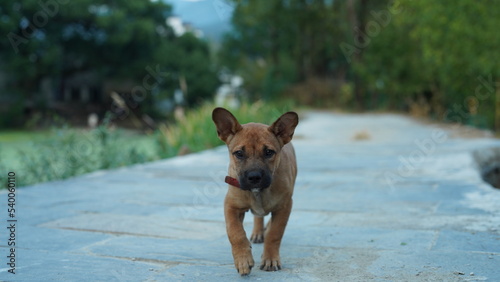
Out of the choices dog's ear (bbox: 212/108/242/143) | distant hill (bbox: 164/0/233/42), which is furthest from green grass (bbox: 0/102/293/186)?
dog's ear (bbox: 212/108/242/143)

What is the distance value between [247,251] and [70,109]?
32781 millimetres

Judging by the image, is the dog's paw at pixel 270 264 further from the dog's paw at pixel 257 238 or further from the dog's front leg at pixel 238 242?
the dog's paw at pixel 257 238

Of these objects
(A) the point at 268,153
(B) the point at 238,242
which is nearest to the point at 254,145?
(A) the point at 268,153

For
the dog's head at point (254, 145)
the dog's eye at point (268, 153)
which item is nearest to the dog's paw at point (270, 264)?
Answer: the dog's head at point (254, 145)

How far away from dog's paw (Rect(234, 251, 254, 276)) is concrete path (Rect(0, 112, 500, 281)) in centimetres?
5

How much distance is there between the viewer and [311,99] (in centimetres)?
3566

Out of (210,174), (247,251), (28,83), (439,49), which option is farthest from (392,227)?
(28,83)

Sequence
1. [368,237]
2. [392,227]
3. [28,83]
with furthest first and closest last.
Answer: [28,83]
[392,227]
[368,237]

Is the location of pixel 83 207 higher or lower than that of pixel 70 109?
lower

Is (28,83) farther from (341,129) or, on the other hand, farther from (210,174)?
(210,174)

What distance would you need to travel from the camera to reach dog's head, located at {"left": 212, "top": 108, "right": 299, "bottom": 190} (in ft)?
12.0

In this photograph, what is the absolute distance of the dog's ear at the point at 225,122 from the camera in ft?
12.9

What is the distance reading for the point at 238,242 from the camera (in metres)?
3.70

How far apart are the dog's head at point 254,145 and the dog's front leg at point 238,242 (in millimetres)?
269
